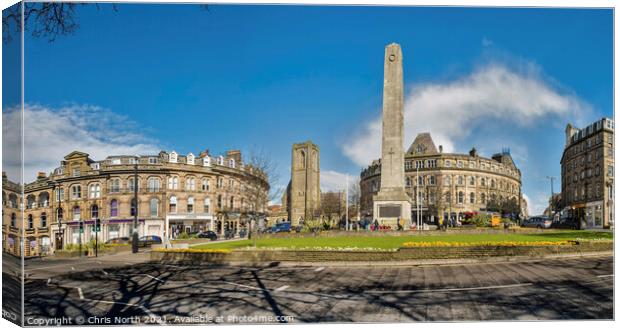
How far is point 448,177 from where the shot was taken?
173 ft

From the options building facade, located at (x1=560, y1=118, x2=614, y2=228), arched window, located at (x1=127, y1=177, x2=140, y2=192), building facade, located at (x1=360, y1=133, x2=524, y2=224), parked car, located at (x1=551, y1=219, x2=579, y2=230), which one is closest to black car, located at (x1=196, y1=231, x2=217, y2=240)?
arched window, located at (x1=127, y1=177, x2=140, y2=192)

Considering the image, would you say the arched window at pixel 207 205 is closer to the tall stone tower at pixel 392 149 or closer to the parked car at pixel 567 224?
the parked car at pixel 567 224

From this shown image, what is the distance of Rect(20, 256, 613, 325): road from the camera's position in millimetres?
8586

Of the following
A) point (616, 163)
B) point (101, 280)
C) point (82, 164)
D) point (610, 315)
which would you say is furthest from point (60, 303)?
point (616, 163)

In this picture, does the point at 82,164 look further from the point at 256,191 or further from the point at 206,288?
the point at 256,191

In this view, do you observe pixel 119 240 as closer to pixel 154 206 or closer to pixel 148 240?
pixel 148 240

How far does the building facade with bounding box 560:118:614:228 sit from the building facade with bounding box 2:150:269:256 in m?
7.47

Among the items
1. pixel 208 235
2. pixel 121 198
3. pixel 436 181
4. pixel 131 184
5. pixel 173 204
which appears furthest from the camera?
pixel 436 181

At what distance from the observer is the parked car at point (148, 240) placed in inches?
405

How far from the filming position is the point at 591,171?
32.3 ft

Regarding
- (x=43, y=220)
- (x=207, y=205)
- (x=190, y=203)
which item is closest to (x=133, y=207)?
(x=190, y=203)

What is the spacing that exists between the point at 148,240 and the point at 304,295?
3.81 meters

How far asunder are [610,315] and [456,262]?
14.1 ft

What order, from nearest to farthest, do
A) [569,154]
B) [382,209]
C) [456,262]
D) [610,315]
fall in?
[610,315] < [569,154] < [456,262] < [382,209]
